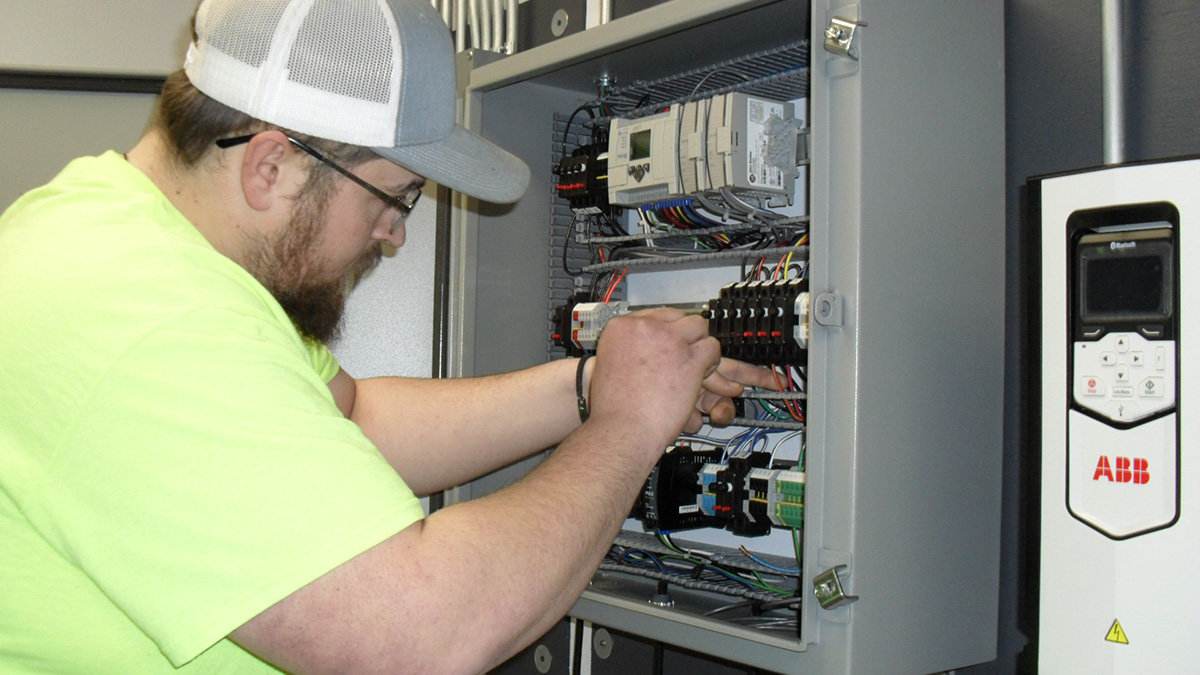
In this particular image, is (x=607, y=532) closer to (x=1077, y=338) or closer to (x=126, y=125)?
(x=1077, y=338)

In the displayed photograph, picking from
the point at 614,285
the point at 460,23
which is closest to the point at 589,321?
the point at 614,285

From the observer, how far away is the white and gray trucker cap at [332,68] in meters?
0.95

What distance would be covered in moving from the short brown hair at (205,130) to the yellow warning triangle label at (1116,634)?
37.8 inches

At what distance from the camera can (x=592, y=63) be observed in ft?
5.64

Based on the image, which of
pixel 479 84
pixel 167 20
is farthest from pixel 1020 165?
pixel 167 20

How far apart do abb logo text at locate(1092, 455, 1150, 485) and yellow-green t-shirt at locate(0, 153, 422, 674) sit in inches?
30.2

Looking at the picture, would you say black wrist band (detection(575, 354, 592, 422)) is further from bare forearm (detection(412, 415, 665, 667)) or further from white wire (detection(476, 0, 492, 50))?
white wire (detection(476, 0, 492, 50))

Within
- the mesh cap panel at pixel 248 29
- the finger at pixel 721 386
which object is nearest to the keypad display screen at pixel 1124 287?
the finger at pixel 721 386

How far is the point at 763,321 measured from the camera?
1.47m

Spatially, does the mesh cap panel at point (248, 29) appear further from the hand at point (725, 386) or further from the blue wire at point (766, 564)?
the blue wire at point (766, 564)

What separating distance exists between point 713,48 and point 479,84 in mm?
443

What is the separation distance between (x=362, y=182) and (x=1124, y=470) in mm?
895

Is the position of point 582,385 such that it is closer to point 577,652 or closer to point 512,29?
point 577,652

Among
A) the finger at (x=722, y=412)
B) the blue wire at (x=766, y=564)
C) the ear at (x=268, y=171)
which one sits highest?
the ear at (x=268, y=171)
